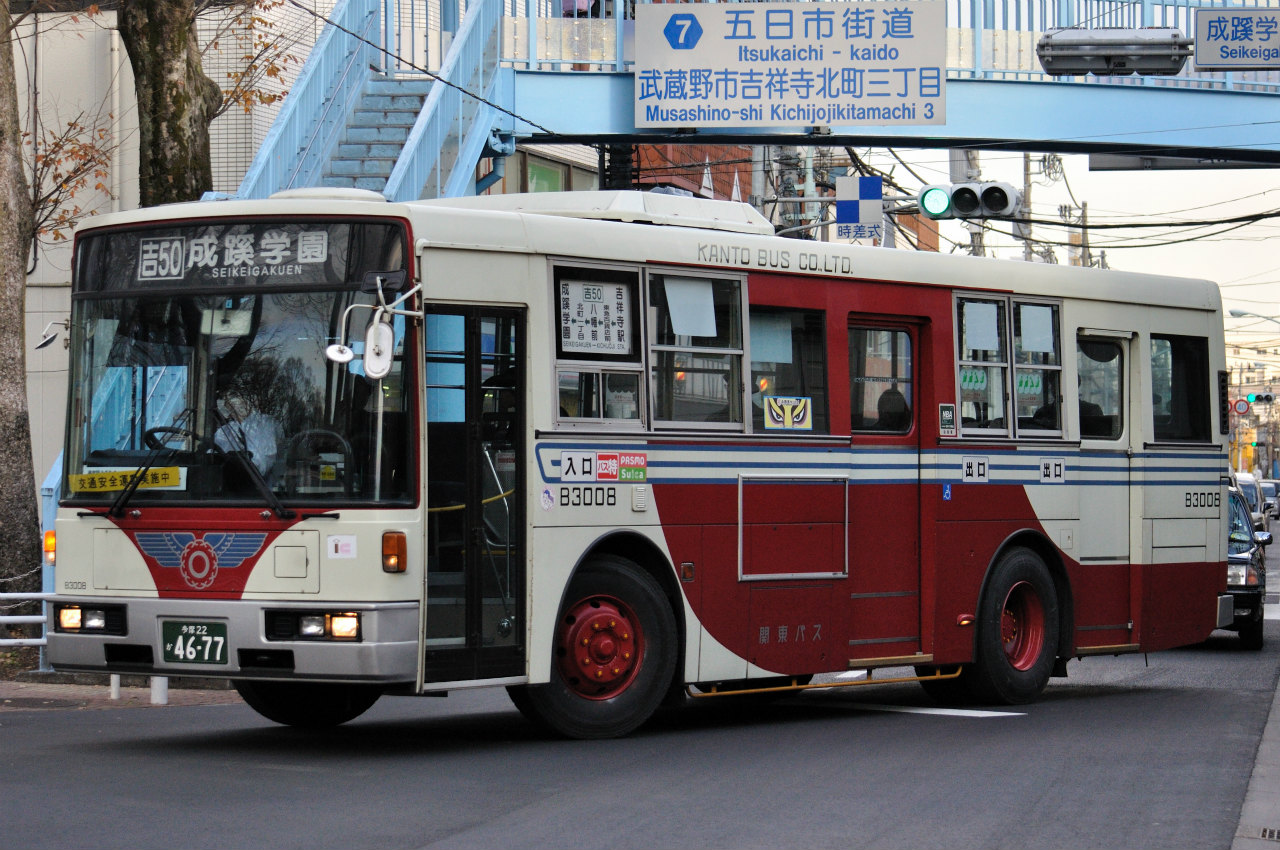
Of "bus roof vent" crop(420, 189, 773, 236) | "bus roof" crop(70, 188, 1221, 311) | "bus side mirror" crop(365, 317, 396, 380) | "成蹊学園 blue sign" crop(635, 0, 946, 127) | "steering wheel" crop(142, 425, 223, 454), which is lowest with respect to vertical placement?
"steering wheel" crop(142, 425, 223, 454)

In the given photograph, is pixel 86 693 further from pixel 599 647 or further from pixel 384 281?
pixel 384 281

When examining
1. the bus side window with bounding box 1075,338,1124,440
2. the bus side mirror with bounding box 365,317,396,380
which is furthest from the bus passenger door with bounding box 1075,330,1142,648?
the bus side mirror with bounding box 365,317,396,380

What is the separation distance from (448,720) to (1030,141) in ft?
47.0

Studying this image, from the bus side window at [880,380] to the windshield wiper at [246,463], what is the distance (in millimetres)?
4420

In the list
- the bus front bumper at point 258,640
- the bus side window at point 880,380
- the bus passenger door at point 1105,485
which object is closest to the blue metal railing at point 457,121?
the bus side window at point 880,380

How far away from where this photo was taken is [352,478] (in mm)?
9273

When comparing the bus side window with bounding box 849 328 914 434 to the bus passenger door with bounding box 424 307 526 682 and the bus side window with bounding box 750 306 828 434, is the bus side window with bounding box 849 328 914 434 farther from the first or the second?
the bus passenger door with bounding box 424 307 526 682

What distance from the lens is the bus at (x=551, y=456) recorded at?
30.6 ft

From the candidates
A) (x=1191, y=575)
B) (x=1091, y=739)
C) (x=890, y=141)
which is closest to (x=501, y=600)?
(x=1091, y=739)

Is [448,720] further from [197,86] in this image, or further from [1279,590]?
[1279,590]

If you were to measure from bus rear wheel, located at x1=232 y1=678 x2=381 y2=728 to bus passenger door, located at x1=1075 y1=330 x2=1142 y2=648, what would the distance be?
19.6 ft

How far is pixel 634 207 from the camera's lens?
11.2 metres

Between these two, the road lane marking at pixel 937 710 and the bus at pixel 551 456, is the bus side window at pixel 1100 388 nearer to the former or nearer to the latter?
the bus at pixel 551 456

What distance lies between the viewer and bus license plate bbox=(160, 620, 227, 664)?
9305 mm
